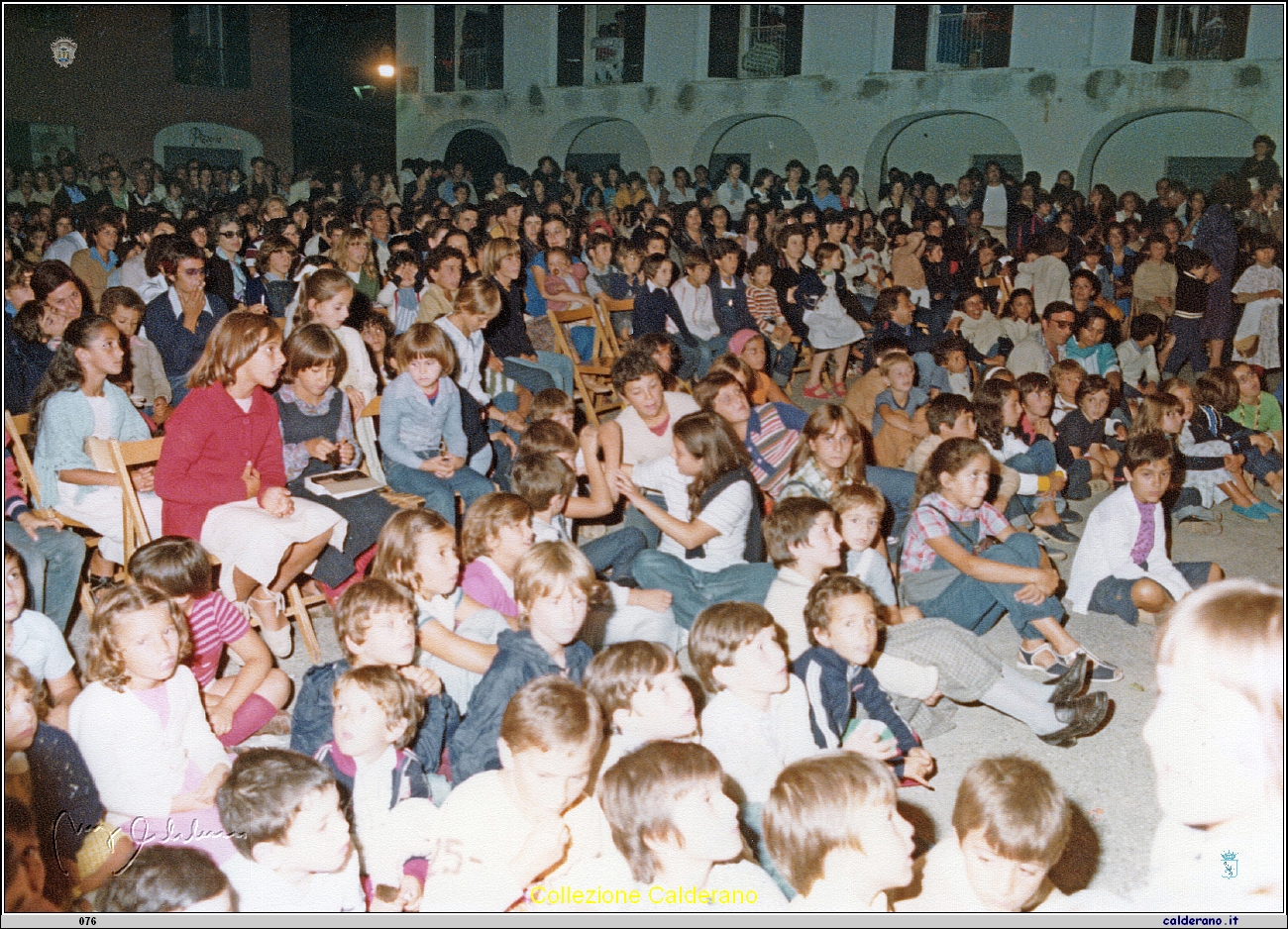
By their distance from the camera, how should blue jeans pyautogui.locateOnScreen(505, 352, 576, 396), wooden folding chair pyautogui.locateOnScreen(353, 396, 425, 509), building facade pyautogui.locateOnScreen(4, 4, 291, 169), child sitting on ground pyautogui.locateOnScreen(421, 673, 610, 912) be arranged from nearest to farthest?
child sitting on ground pyautogui.locateOnScreen(421, 673, 610, 912) → wooden folding chair pyautogui.locateOnScreen(353, 396, 425, 509) → blue jeans pyautogui.locateOnScreen(505, 352, 576, 396) → building facade pyautogui.locateOnScreen(4, 4, 291, 169)

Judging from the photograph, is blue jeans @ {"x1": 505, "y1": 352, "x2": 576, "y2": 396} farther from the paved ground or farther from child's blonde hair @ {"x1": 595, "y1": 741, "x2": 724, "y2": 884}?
child's blonde hair @ {"x1": 595, "y1": 741, "x2": 724, "y2": 884}

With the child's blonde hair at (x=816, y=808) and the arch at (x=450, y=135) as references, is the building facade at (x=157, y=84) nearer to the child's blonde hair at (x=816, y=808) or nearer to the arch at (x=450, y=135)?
the arch at (x=450, y=135)

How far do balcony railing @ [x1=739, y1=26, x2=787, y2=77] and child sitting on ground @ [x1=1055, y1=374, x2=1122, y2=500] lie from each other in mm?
12164

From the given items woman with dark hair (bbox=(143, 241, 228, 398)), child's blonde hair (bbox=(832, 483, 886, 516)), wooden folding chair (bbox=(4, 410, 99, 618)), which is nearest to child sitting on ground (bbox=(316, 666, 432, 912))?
child's blonde hair (bbox=(832, 483, 886, 516))

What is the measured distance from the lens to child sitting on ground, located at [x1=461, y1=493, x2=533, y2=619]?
315cm

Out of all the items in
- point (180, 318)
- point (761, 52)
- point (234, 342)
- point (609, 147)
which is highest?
point (761, 52)

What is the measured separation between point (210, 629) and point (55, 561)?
0.82m

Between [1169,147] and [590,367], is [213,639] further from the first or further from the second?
[1169,147]

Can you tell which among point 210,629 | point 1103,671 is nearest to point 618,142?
point 1103,671

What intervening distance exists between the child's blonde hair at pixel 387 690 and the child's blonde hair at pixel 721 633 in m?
0.68

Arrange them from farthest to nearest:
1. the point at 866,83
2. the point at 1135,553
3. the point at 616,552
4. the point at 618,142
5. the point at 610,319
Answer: the point at 618,142 < the point at 866,83 < the point at 610,319 < the point at 1135,553 < the point at 616,552

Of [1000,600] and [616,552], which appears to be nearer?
[1000,600]

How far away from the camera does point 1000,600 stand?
12.0 ft

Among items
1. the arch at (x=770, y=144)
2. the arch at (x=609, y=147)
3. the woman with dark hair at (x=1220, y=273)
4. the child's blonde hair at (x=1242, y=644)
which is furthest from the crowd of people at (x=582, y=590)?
the arch at (x=609, y=147)
